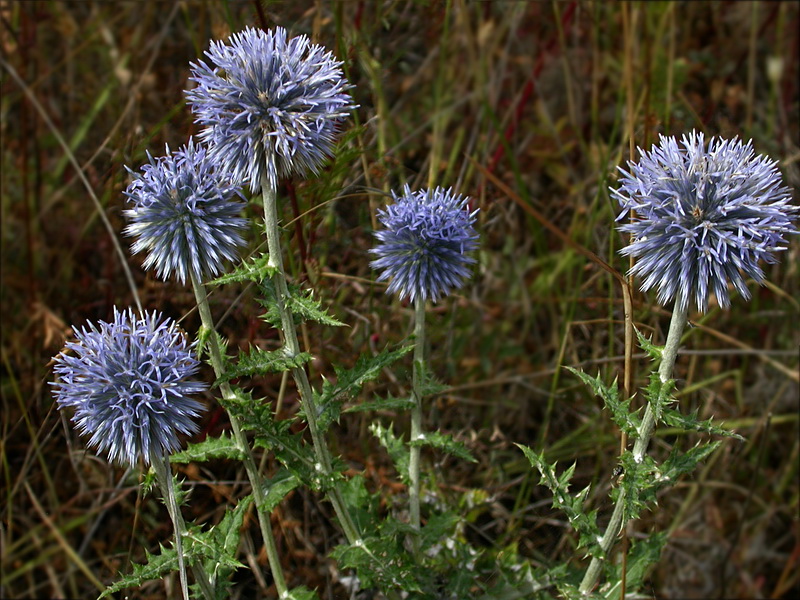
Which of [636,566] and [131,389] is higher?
[131,389]

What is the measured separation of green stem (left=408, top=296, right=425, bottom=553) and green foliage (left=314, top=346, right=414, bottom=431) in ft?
0.68

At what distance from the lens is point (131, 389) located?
6.36 ft

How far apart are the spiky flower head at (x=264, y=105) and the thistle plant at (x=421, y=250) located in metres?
0.46

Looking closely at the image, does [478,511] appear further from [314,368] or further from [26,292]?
[26,292]

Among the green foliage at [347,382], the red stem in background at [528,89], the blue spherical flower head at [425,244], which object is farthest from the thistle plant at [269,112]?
the red stem in background at [528,89]

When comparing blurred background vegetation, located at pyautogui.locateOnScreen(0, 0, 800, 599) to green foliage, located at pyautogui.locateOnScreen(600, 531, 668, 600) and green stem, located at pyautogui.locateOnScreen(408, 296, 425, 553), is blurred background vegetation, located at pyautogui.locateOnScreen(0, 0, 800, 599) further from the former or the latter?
green foliage, located at pyautogui.locateOnScreen(600, 531, 668, 600)

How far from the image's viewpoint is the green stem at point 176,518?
193 centimetres

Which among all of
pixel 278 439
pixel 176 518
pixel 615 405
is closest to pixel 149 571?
pixel 176 518

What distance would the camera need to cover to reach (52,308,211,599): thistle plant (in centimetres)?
193

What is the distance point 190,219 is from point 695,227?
129 centimetres

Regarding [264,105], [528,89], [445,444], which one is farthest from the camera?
[528,89]

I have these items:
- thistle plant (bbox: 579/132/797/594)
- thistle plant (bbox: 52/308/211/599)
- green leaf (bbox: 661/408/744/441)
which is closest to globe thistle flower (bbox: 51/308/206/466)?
thistle plant (bbox: 52/308/211/599)

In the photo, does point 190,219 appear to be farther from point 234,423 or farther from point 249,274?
point 234,423

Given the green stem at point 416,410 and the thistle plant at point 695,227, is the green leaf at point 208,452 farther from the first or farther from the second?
the thistle plant at point 695,227
